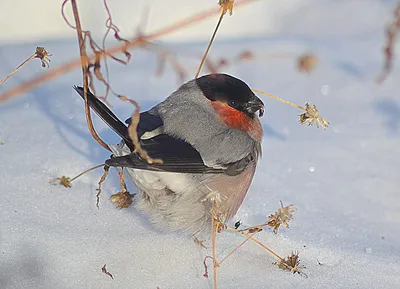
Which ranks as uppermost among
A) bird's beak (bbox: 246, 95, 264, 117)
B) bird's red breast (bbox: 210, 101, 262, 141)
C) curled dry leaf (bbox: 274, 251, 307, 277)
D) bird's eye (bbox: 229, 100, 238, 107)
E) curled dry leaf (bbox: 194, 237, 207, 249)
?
bird's beak (bbox: 246, 95, 264, 117)

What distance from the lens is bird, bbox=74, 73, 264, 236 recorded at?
245 cm

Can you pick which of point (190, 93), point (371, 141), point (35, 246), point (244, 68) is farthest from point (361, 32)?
point (35, 246)

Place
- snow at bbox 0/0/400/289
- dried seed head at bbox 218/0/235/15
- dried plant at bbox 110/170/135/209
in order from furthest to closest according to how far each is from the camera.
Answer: dried plant at bbox 110/170/135/209 → snow at bbox 0/0/400/289 → dried seed head at bbox 218/0/235/15

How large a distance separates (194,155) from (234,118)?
0.36 meters

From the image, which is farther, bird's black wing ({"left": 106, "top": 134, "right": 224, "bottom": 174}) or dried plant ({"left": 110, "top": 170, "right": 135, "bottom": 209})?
dried plant ({"left": 110, "top": 170, "right": 135, "bottom": 209})

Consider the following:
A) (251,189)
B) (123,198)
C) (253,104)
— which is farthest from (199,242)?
(253,104)

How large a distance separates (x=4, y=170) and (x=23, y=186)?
16 centimetres

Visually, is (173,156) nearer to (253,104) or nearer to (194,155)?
(194,155)

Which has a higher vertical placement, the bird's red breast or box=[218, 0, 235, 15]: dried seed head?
the bird's red breast

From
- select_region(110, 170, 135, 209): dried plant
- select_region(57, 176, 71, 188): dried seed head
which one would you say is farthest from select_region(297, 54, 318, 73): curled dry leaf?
select_region(57, 176, 71, 188): dried seed head

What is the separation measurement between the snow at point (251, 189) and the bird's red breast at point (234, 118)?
1.11 feet

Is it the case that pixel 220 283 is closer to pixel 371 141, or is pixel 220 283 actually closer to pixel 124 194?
pixel 124 194

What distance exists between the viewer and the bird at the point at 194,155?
2.45 metres

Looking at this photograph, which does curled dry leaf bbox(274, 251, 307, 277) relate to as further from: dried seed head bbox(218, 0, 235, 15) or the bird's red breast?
dried seed head bbox(218, 0, 235, 15)
